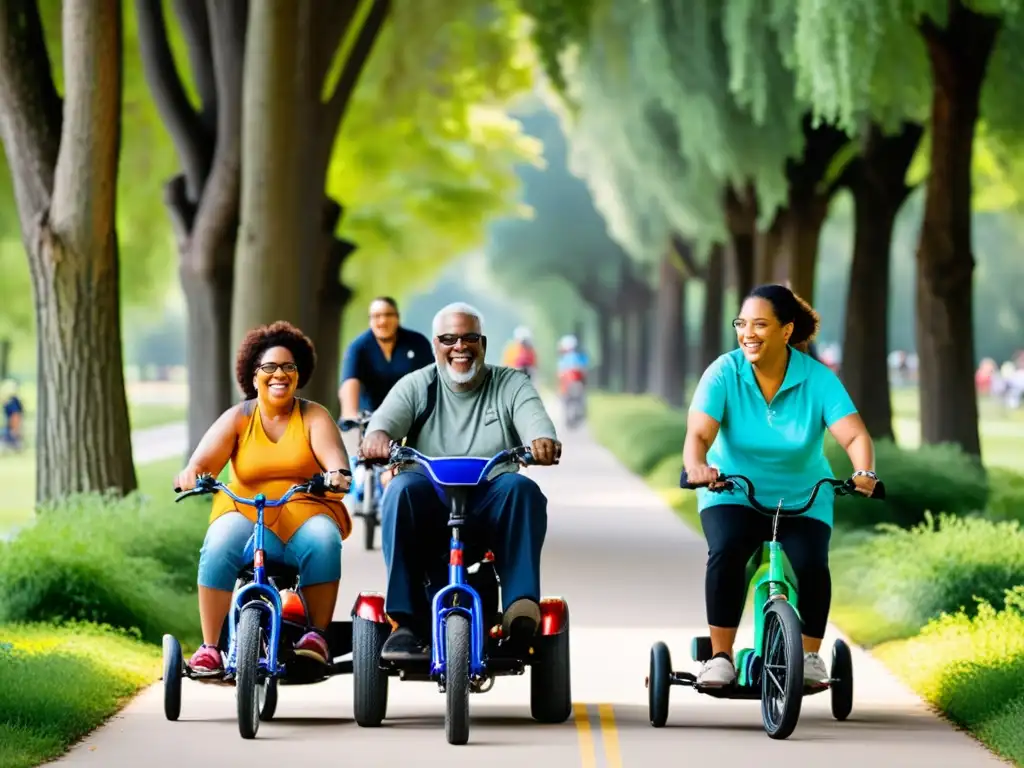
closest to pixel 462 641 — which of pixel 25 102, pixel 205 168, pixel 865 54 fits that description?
pixel 25 102

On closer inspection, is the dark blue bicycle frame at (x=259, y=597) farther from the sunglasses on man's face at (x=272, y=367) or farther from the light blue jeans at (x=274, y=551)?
the sunglasses on man's face at (x=272, y=367)

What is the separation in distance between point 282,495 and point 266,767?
1407 mm

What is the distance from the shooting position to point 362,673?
29.0ft

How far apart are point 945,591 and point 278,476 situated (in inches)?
179

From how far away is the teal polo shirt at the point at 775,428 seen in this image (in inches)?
347

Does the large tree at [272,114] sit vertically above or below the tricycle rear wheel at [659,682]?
above

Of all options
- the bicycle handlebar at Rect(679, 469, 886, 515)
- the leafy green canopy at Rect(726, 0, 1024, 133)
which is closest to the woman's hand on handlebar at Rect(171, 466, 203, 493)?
the bicycle handlebar at Rect(679, 469, 886, 515)

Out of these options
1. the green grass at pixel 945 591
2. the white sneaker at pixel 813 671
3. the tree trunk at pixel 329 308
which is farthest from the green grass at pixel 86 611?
the tree trunk at pixel 329 308

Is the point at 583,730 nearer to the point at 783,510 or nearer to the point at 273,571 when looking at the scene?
the point at 783,510

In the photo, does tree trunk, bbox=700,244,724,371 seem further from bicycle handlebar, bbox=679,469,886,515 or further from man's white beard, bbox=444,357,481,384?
bicycle handlebar, bbox=679,469,886,515

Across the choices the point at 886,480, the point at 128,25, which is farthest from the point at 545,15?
the point at 886,480

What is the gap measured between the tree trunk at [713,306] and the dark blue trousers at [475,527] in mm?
33065

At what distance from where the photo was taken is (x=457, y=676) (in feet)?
27.4

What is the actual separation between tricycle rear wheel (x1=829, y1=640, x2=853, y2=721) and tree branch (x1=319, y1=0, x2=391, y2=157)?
42.3 ft
